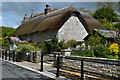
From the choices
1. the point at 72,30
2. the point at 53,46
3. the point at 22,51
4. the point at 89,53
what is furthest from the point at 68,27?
the point at 89,53

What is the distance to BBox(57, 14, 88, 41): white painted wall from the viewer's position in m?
26.8

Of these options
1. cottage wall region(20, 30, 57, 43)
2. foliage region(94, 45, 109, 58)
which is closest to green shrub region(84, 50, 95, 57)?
foliage region(94, 45, 109, 58)

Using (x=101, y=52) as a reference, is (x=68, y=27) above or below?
above

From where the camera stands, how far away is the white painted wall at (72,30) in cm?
2684

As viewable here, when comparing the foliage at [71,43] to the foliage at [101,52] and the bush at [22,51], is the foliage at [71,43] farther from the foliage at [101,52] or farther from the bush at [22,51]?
the foliage at [101,52]

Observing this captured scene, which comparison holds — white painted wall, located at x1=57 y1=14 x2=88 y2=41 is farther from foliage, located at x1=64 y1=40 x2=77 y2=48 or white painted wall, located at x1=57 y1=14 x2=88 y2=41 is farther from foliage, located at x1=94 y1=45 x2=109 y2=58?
foliage, located at x1=94 y1=45 x2=109 y2=58

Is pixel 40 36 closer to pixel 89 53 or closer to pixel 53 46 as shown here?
pixel 53 46

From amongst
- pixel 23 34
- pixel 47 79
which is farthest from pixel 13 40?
Result: pixel 47 79

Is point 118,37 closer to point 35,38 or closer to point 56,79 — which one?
point 56,79

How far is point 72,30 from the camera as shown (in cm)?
2778

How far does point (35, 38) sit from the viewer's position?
1299 inches

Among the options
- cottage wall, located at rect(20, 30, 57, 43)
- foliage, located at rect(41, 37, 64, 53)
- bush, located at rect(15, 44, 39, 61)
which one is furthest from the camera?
cottage wall, located at rect(20, 30, 57, 43)

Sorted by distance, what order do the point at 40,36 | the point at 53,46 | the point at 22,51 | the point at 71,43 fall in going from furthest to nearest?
1. the point at 40,36
2. the point at 71,43
3. the point at 53,46
4. the point at 22,51

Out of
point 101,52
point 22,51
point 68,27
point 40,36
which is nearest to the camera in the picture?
point 101,52
